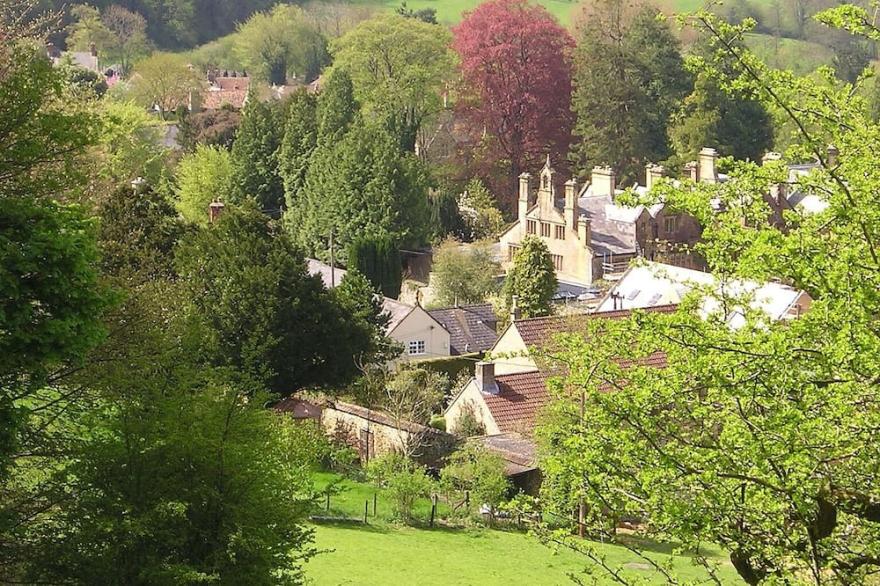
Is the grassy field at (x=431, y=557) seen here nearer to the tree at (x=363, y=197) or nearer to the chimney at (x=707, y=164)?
the tree at (x=363, y=197)

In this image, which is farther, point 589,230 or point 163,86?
point 163,86

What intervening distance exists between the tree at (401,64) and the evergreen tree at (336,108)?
726cm

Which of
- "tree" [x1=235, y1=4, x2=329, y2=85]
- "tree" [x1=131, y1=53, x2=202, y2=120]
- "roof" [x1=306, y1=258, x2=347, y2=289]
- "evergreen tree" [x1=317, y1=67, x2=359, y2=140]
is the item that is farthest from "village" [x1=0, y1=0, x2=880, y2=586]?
"tree" [x1=235, y1=4, x2=329, y2=85]

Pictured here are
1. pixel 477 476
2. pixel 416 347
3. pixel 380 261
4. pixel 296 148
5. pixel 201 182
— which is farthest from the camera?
pixel 296 148

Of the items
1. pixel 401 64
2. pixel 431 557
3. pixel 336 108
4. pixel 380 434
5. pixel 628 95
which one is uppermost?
pixel 401 64

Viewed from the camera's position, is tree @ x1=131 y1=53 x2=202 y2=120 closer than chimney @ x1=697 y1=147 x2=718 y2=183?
No

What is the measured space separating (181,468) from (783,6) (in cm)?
11050

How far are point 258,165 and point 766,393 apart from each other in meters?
47.8

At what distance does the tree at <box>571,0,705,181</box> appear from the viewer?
2486 inches

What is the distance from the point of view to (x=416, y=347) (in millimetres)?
37469

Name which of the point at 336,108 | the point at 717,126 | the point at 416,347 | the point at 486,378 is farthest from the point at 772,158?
the point at 717,126

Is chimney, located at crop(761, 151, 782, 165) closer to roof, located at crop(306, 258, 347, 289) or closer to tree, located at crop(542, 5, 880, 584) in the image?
tree, located at crop(542, 5, 880, 584)

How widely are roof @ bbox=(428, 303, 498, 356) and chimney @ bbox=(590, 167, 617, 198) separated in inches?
529

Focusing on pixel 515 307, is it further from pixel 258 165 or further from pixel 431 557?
pixel 258 165
